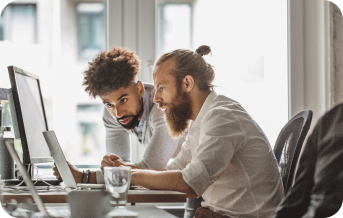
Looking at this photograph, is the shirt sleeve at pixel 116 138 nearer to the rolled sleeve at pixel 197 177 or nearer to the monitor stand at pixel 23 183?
the monitor stand at pixel 23 183

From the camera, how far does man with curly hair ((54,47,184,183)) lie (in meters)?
1.92

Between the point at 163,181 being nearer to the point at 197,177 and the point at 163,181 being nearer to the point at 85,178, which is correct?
the point at 197,177

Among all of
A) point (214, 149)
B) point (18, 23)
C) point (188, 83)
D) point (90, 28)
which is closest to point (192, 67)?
point (188, 83)

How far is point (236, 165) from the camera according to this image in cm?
136

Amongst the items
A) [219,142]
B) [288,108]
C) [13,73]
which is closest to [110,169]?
[219,142]

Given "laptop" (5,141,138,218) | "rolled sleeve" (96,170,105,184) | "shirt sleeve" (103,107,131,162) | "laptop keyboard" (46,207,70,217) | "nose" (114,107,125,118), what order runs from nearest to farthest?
"laptop" (5,141,138,218), "laptop keyboard" (46,207,70,217), "rolled sleeve" (96,170,105,184), "nose" (114,107,125,118), "shirt sleeve" (103,107,131,162)

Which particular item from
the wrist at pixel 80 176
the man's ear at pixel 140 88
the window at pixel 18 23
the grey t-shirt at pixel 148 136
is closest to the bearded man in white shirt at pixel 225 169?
the wrist at pixel 80 176

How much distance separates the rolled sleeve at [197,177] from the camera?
1224 millimetres

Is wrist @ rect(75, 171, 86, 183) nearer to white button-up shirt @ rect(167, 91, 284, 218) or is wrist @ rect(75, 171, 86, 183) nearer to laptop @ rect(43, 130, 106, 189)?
laptop @ rect(43, 130, 106, 189)

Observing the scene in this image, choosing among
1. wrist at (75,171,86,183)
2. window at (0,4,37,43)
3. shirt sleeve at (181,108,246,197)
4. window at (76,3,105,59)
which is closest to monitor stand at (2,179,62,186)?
wrist at (75,171,86,183)

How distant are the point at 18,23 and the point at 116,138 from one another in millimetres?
1034

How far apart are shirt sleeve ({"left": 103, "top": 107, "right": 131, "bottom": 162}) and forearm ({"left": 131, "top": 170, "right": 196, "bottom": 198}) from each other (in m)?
1.01

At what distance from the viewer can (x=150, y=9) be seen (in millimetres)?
2471

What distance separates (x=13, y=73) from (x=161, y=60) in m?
0.70
